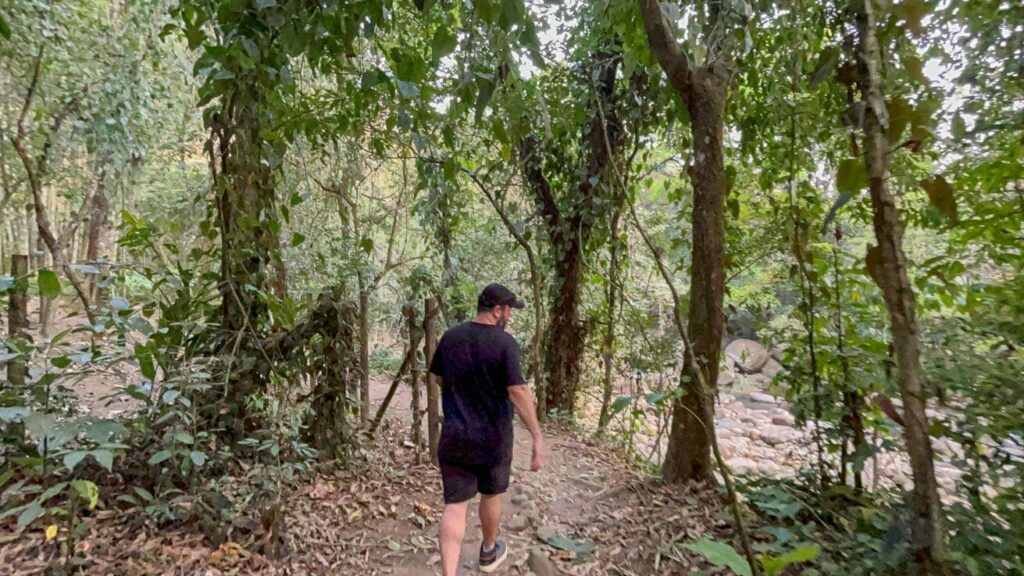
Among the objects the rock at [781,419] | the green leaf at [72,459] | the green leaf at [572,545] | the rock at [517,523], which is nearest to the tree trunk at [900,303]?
the green leaf at [572,545]

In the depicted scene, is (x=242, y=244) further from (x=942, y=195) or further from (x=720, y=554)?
(x=942, y=195)

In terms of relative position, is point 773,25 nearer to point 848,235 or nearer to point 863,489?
point 848,235

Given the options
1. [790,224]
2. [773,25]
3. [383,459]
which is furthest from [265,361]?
[773,25]

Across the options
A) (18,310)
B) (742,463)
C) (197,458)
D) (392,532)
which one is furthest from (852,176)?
(742,463)

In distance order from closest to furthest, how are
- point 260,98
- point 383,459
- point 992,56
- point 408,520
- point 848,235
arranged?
point 992,56
point 260,98
point 408,520
point 383,459
point 848,235

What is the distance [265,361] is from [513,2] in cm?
259

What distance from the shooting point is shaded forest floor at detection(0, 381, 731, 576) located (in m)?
2.45

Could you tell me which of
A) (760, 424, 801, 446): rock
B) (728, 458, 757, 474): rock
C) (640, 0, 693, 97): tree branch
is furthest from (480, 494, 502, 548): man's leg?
(760, 424, 801, 446): rock

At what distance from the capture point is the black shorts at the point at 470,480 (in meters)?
2.83

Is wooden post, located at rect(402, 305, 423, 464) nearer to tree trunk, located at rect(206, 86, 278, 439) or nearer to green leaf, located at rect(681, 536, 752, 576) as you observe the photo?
tree trunk, located at rect(206, 86, 278, 439)

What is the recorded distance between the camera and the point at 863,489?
2.85 meters

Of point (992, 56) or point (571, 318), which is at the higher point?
point (992, 56)

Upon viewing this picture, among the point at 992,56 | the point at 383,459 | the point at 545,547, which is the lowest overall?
the point at 545,547

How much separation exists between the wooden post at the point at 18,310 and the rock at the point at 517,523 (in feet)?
8.93
